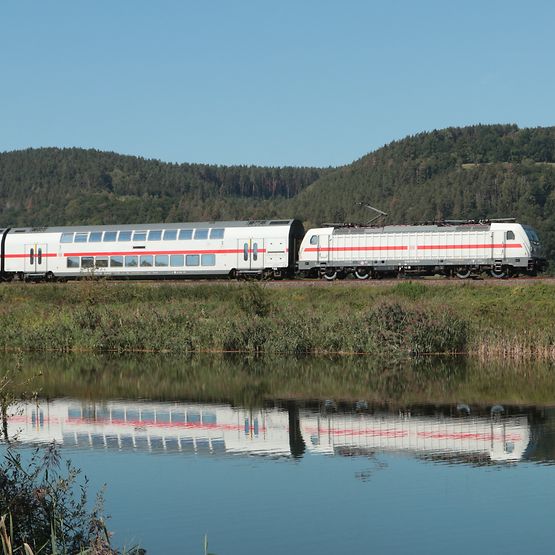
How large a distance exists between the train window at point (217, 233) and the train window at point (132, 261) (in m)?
5.28

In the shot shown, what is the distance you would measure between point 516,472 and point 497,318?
27.3 metres

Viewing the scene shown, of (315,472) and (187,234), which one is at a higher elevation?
(187,234)

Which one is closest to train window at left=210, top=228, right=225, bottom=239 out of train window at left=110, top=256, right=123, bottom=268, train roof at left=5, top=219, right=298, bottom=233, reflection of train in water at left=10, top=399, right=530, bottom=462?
train roof at left=5, top=219, right=298, bottom=233

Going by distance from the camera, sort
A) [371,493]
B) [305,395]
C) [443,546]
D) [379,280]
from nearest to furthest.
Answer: [443,546]
[371,493]
[305,395]
[379,280]

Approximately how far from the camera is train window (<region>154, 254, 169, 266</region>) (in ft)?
211

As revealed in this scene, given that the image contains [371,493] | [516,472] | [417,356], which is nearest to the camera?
[371,493]

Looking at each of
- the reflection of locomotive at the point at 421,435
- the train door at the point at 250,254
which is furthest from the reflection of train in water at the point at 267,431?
the train door at the point at 250,254

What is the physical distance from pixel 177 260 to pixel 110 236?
506cm

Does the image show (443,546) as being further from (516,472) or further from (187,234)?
(187,234)

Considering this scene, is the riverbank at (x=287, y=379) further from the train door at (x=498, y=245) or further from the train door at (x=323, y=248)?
the train door at (x=323, y=248)

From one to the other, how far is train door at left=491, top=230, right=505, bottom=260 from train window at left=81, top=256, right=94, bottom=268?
82.8 ft

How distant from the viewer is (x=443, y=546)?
18.1 metres

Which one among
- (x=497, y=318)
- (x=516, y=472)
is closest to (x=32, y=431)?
(x=516, y=472)

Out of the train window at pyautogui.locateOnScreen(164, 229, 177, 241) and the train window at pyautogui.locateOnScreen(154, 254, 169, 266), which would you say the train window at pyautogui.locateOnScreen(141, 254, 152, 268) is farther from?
the train window at pyautogui.locateOnScreen(164, 229, 177, 241)
